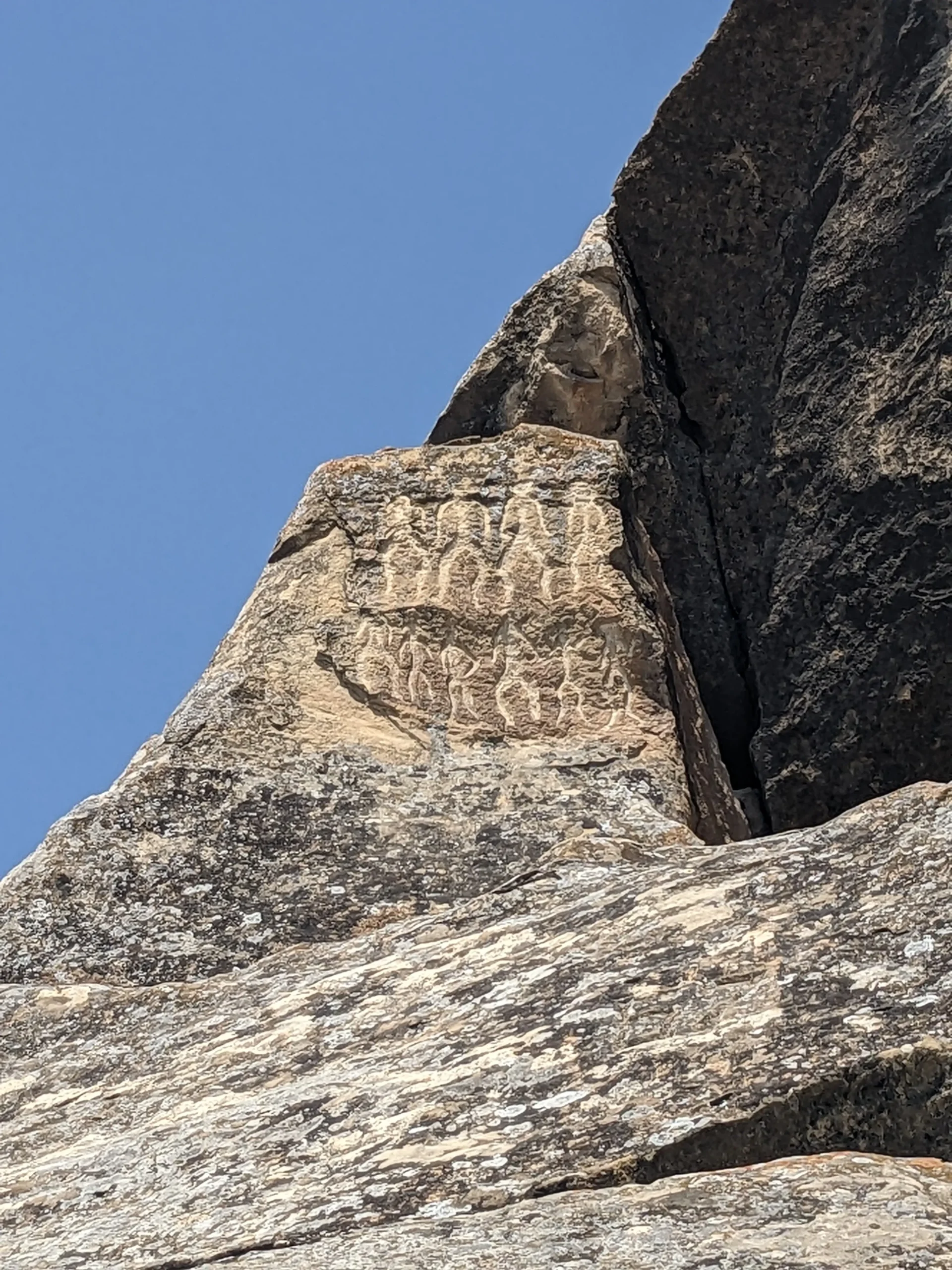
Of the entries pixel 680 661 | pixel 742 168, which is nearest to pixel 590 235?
pixel 742 168

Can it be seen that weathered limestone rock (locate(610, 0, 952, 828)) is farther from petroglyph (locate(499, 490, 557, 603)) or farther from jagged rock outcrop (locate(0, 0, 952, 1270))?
petroglyph (locate(499, 490, 557, 603))

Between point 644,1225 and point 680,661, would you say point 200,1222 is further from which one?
point 680,661

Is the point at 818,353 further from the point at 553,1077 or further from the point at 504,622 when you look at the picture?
the point at 553,1077

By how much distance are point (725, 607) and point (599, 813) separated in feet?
7.44

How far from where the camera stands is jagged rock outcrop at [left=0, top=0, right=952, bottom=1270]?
12.6ft

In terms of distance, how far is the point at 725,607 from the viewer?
30.3 ft

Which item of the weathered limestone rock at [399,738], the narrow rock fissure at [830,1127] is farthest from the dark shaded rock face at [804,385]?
the narrow rock fissure at [830,1127]

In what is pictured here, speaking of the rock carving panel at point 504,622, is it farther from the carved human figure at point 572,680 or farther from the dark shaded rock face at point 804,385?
the dark shaded rock face at point 804,385

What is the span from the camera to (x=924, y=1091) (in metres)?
3.71

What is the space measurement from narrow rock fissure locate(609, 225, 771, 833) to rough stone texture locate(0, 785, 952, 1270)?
3.72m

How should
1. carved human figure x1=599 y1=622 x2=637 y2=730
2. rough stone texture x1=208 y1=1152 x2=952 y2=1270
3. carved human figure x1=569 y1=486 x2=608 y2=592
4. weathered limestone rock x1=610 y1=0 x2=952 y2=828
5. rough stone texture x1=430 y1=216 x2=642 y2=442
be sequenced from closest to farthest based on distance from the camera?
rough stone texture x1=208 y1=1152 x2=952 y2=1270, weathered limestone rock x1=610 y1=0 x2=952 y2=828, carved human figure x1=599 y1=622 x2=637 y2=730, carved human figure x1=569 y1=486 x2=608 y2=592, rough stone texture x1=430 y1=216 x2=642 y2=442

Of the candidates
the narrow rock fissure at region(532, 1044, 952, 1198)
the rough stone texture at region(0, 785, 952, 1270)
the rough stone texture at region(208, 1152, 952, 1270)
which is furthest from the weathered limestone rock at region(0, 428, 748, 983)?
the rough stone texture at region(208, 1152, 952, 1270)

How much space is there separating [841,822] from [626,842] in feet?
4.64

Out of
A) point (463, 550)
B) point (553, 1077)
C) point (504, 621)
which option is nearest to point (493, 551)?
point (463, 550)
